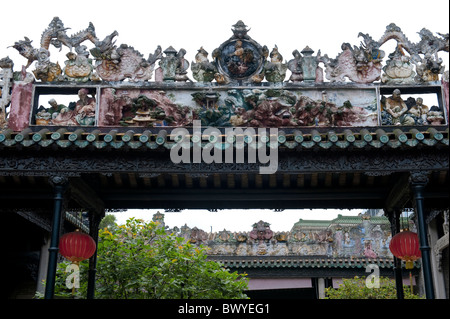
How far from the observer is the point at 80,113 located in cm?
914

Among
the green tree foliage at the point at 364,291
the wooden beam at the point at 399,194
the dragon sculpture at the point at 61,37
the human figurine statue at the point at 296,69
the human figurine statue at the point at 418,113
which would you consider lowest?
the green tree foliage at the point at 364,291

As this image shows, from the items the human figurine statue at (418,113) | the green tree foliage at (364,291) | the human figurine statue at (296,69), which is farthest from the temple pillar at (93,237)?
the green tree foliage at (364,291)

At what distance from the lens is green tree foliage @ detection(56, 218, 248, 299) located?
34.2 feet

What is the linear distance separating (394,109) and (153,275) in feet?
17.9

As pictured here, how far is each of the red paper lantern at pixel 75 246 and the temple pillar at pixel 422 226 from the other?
5.09 meters

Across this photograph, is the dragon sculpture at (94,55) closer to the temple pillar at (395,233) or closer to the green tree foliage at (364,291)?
the temple pillar at (395,233)

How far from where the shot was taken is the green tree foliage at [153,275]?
1044cm

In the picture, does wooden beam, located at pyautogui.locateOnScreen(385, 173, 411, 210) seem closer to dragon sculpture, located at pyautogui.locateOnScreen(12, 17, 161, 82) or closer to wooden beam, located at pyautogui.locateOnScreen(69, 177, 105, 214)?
dragon sculpture, located at pyautogui.locateOnScreen(12, 17, 161, 82)

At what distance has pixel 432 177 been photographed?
8.51m

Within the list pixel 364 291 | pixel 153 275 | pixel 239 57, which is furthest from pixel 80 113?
pixel 364 291

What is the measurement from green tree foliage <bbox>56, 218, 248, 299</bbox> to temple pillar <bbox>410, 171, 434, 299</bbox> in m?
4.20

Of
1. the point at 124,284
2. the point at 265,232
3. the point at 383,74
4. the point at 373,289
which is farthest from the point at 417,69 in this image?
the point at 265,232
